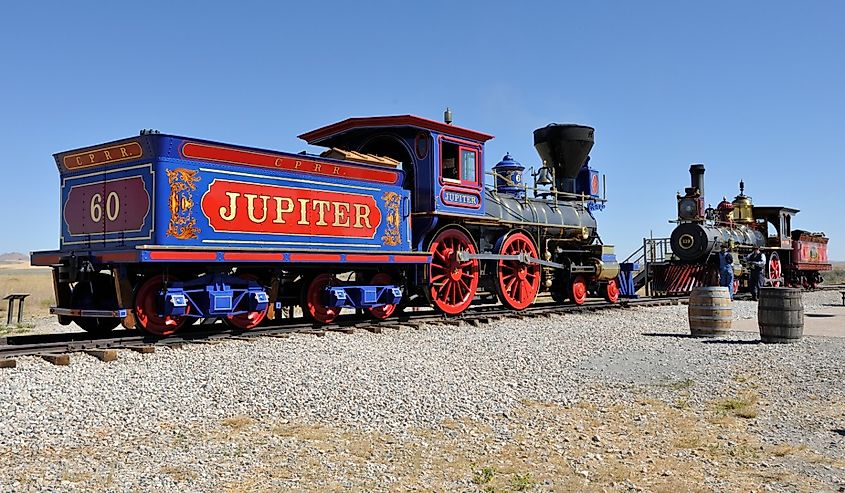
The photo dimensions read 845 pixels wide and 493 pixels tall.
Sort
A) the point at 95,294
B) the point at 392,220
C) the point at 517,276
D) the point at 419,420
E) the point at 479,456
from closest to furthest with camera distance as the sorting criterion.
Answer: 1. the point at 479,456
2. the point at 419,420
3. the point at 95,294
4. the point at 392,220
5. the point at 517,276

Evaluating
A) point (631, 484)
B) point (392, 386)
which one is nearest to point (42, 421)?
point (392, 386)

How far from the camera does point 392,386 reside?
24.0 feet

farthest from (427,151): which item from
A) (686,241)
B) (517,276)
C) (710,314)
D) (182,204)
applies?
(686,241)

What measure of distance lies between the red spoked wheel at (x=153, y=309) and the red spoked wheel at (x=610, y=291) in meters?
11.4

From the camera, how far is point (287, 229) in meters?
10.9

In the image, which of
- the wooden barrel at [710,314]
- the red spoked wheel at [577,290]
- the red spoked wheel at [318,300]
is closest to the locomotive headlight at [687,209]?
the red spoked wheel at [577,290]

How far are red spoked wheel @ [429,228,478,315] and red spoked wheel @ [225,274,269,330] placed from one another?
355 cm

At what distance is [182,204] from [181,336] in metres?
1.78

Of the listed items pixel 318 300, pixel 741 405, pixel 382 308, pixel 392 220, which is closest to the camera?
pixel 741 405

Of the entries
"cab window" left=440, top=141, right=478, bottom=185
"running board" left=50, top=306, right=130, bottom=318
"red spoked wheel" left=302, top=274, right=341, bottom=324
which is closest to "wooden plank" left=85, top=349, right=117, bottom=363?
"running board" left=50, top=306, right=130, bottom=318

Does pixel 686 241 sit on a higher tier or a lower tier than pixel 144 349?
higher

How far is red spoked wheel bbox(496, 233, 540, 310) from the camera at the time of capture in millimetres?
15258

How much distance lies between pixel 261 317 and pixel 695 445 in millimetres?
7033

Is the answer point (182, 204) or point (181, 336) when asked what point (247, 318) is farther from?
point (182, 204)
